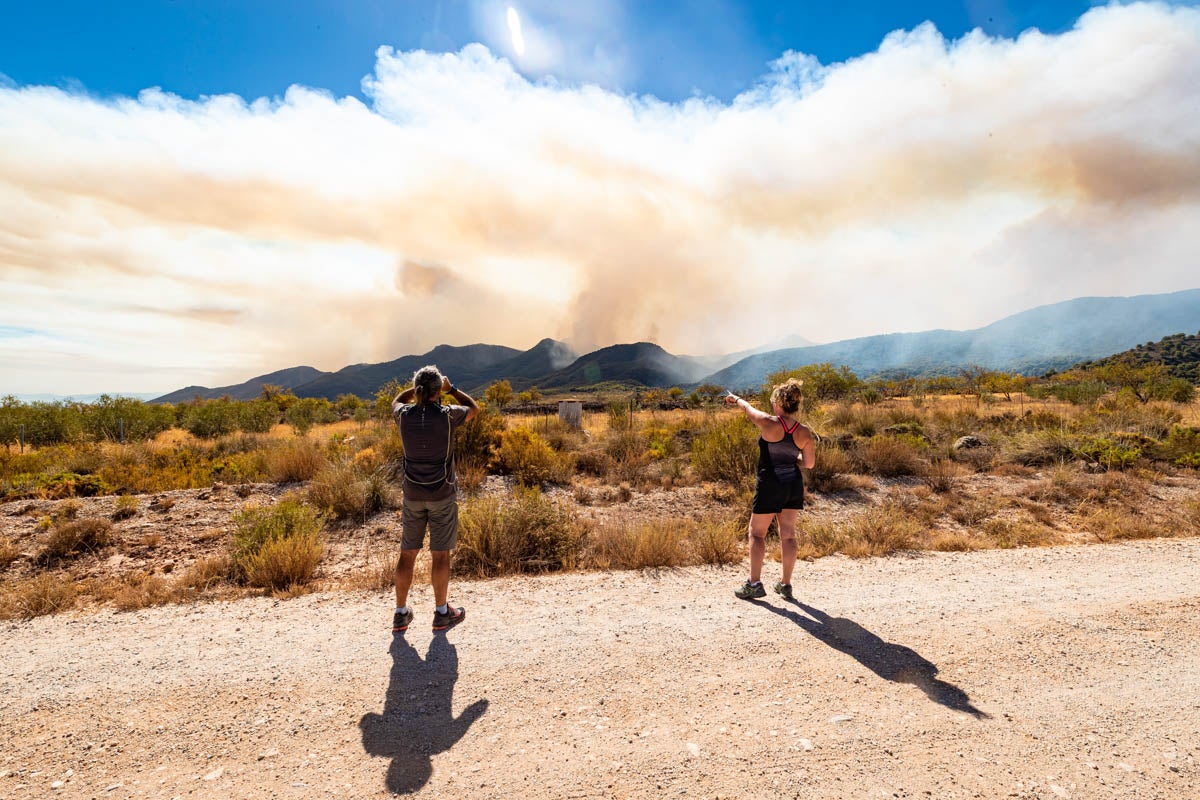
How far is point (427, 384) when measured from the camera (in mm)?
4582

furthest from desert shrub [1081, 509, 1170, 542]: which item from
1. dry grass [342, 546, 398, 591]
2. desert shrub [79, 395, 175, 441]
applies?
desert shrub [79, 395, 175, 441]

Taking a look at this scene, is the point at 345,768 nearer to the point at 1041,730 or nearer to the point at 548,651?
the point at 548,651

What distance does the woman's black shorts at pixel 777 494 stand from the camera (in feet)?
15.7

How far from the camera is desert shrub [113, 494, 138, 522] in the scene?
7793 millimetres

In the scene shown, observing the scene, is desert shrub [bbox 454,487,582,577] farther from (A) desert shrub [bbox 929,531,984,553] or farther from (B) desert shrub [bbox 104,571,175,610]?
(A) desert shrub [bbox 929,531,984,553]

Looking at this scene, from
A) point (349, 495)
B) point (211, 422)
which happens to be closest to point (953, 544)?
point (349, 495)

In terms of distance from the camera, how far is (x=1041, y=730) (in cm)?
299

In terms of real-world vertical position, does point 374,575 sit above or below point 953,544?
above

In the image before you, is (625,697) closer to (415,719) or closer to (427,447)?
(415,719)

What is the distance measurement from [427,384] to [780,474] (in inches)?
129

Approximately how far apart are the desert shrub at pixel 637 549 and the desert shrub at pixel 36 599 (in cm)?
507

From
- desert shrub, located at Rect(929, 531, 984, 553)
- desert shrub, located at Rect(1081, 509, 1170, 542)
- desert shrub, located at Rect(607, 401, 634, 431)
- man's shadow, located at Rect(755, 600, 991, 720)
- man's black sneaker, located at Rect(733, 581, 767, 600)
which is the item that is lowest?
desert shrub, located at Rect(1081, 509, 1170, 542)

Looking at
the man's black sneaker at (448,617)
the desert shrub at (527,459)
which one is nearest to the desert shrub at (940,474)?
the desert shrub at (527,459)

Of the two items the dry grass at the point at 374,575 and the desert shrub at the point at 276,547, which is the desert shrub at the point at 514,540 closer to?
the dry grass at the point at 374,575
